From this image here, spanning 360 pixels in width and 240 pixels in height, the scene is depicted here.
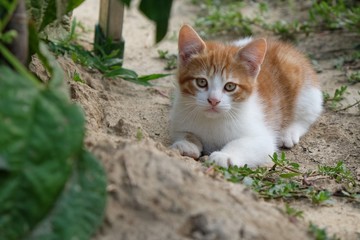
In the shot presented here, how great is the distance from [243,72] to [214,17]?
233 centimetres

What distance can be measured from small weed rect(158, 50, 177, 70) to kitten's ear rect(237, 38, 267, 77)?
4.29ft

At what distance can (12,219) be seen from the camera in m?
2.04

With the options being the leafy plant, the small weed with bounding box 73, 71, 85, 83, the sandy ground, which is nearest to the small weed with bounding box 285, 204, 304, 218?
the sandy ground

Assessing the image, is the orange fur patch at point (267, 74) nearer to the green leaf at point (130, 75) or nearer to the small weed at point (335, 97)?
the small weed at point (335, 97)

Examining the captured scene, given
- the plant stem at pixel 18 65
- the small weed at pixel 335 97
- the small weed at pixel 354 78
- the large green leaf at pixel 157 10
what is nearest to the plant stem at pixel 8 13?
the plant stem at pixel 18 65

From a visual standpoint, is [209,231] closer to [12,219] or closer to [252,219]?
[252,219]

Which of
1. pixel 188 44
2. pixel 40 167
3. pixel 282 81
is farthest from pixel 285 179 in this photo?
pixel 40 167

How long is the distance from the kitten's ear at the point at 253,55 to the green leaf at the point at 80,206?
190cm

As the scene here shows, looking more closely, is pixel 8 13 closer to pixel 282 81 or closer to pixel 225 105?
pixel 225 105

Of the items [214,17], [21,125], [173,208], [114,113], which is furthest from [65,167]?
[214,17]

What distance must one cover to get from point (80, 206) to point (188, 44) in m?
2.02

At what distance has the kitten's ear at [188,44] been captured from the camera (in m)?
3.93

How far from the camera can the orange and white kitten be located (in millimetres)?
3812

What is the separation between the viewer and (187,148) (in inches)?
147
